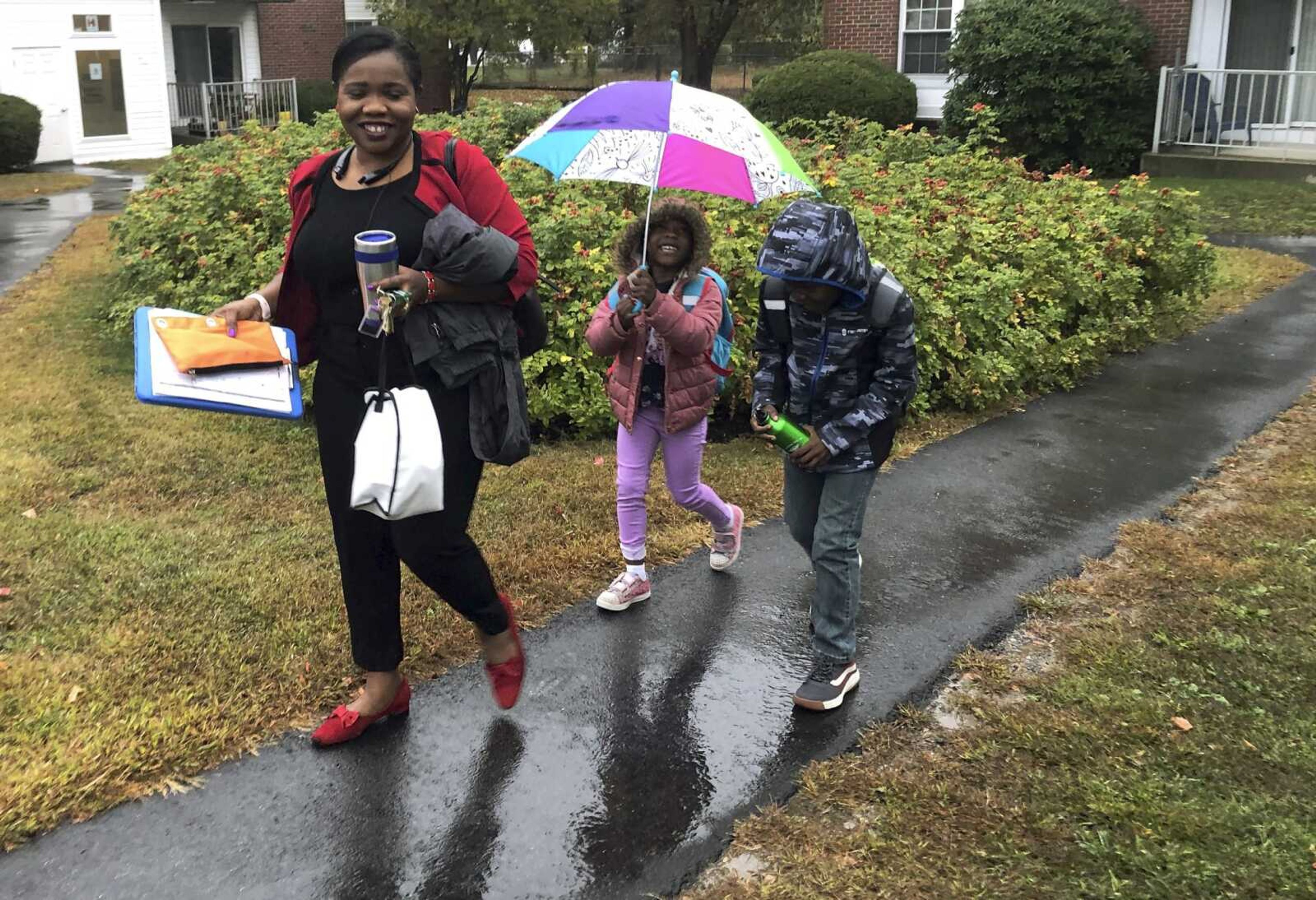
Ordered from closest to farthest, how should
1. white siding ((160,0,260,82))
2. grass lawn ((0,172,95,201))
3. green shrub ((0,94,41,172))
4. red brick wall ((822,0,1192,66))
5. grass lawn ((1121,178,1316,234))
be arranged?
1. grass lawn ((1121,178,1316,234))
2. grass lawn ((0,172,95,201))
3. red brick wall ((822,0,1192,66))
4. green shrub ((0,94,41,172))
5. white siding ((160,0,260,82))

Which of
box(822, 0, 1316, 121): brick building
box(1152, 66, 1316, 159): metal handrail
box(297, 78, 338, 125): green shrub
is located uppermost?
box(822, 0, 1316, 121): brick building

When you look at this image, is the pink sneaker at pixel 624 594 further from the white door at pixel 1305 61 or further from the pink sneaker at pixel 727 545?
the white door at pixel 1305 61

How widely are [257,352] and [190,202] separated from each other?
552 cm

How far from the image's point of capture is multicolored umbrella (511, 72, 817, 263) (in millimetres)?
3508

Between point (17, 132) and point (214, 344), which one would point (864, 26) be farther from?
point (214, 344)

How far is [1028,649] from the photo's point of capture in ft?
12.6

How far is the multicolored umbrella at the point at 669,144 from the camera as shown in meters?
3.51

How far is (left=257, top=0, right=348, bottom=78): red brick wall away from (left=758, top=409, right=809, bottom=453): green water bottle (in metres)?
28.5

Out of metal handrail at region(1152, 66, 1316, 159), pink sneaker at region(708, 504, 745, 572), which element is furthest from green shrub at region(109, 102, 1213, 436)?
metal handrail at region(1152, 66, 1316, 159)

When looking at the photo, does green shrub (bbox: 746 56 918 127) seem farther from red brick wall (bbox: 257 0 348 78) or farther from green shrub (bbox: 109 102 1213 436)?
red brick wall (bbox: 257 0 348 78)

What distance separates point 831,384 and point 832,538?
1.48ft

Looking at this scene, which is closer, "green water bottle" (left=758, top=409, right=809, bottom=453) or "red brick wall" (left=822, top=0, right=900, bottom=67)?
"green water bottle" (left=758, top=409, right=809, bottom=453)

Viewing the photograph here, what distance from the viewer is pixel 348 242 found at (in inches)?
108

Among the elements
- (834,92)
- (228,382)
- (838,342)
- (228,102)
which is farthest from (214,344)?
(228,102)
